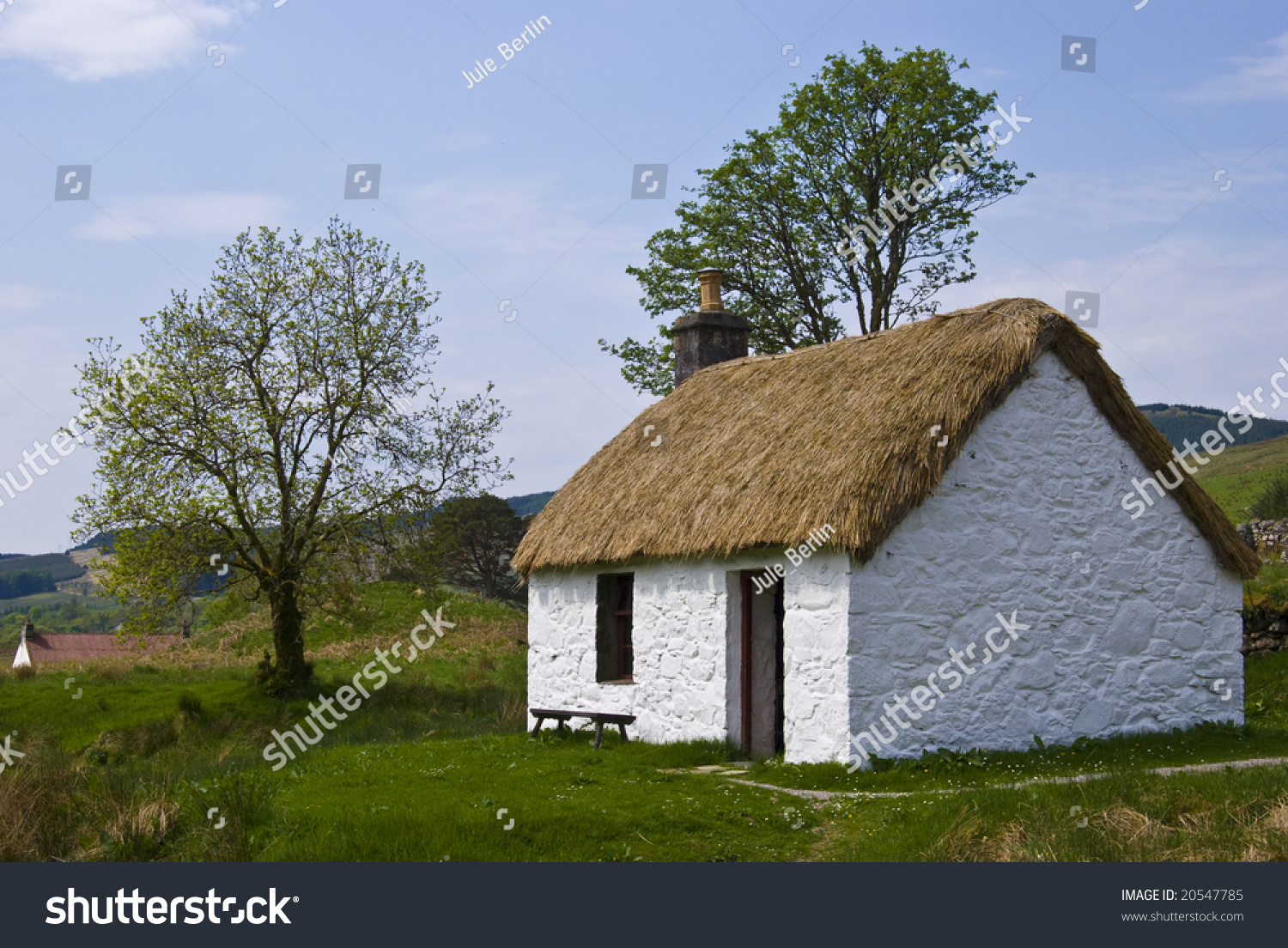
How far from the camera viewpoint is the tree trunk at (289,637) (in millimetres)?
21359

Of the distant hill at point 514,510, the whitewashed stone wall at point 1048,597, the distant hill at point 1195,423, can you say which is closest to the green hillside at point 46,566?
the distant hill at point 514,510

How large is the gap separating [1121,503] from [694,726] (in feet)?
17.0

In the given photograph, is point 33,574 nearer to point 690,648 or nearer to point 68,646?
point 68,646

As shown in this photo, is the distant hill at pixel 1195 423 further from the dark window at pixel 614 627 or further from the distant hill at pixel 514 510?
the dark window at pixel 614 627

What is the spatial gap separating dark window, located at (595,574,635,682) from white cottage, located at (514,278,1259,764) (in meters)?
0.05

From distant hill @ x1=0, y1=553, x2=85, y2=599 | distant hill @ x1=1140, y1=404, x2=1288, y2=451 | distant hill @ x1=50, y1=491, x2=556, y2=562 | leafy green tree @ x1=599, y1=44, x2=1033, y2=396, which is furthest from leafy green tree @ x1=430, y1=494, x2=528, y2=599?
distant hill @ x1=0, y1=553, x2=85, y2=599

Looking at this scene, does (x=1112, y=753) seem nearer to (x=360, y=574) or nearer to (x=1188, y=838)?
(x=1188, y=838)

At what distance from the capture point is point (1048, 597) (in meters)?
11.7

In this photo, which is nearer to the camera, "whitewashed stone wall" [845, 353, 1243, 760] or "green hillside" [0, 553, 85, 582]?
"whitewashed stone wall" [845, 353, 1243, 760]

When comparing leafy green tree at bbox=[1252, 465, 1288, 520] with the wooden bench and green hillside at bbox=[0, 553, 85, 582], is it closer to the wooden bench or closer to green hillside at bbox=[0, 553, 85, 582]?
the wooden bench

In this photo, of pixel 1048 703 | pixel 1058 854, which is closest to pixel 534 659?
pixel 1048 703

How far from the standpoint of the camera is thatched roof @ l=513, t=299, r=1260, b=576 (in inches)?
428

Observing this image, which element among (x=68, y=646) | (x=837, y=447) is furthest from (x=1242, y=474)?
(x=68, y=646)

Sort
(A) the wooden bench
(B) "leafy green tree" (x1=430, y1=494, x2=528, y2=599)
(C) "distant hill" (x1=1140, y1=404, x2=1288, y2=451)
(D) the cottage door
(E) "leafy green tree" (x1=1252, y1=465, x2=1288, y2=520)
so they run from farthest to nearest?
(C) "distant hill" (x1=1140, y1=404, x2=1288, y2=451) < (B) "leafy green tree" (x1=430, y1=494, x2=528, y2=599) < (E) "leafy green tree" (x1=1252, y1=465, x2=1288, y2=520) < (A) the wooden bench < (D) the cottage door
